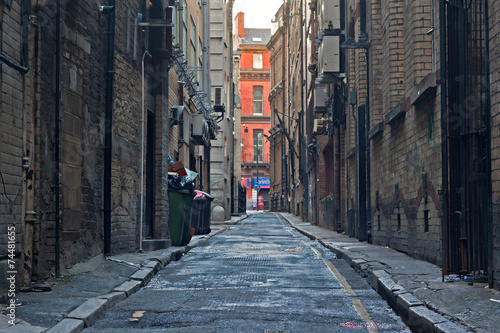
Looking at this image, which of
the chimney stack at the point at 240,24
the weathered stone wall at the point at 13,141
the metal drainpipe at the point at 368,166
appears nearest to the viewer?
the weathered stone wall at the point at 13,141

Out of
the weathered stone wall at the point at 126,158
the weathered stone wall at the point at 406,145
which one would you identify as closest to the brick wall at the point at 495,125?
the weathered stone wall at the point at 406,145

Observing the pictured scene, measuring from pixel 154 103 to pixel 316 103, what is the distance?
11.2 metres

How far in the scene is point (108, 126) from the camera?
11039 millimetres

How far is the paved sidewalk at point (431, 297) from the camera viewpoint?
545 centimetres

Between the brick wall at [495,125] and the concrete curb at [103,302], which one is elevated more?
the brick wall at [495,125]

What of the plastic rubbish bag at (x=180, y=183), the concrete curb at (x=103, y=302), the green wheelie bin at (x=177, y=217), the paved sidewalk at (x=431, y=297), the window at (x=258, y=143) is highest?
the window at (x=258, y=143)

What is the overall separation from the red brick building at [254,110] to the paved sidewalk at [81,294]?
237 feet

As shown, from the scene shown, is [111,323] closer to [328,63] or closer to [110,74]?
[110,74]

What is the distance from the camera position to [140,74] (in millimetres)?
13477

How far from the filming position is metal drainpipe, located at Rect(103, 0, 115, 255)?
10852 millimetres

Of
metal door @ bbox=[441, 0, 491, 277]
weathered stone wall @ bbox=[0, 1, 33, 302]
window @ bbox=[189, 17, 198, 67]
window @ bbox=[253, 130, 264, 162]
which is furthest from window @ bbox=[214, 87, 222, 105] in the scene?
window @ bbox=[253, 130, 264, 162]

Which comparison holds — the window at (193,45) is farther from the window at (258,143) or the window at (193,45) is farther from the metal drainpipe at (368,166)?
the window at (258,143)

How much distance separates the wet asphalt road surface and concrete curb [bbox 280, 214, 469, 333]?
103 mm

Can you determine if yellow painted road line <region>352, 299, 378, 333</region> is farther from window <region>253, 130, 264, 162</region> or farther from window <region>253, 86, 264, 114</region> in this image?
window <region>253, 86, 264, 114</region>
